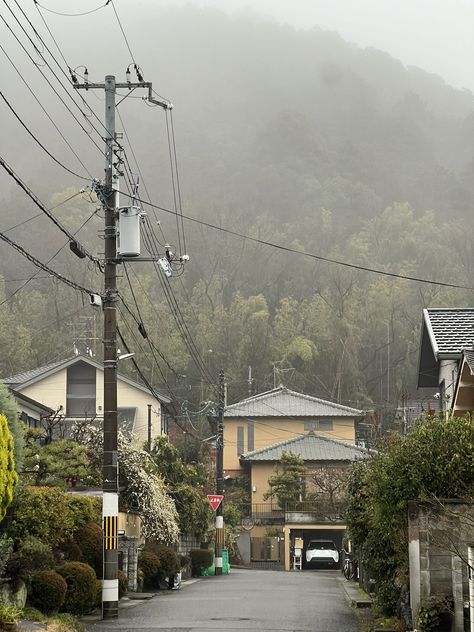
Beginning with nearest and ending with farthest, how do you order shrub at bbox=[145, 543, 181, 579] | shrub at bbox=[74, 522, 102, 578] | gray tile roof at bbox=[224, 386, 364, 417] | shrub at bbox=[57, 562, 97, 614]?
shrub at bbox=[57, 562, 97, 614]
shrub at bbox=[74, 522, 102, 578]
shrub at bbox=[145, 543, 181, 579]
gray tile roof at bbox=[224, 386, 364, 417]

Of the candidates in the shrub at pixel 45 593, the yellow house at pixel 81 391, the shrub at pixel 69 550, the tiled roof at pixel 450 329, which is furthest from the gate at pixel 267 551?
the shrub at pixel 45 593

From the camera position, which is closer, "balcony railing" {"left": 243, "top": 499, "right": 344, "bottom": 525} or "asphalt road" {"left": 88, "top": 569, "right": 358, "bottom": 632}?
"asphalt road" {"left": 88, "top": 569, "right": 358, "bottom": 632}

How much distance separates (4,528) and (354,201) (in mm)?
124491

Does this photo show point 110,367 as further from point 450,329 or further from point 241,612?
point 450,329

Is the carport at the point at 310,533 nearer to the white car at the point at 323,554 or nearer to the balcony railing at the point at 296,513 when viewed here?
the balcony railing at the point at 296,513

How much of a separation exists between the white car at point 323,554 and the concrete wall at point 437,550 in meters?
39.2

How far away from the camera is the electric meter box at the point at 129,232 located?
21719mm

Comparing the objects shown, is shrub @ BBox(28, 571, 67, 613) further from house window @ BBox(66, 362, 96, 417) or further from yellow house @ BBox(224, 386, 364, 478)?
yellow house @ BBox(224, 386, 364, 478)

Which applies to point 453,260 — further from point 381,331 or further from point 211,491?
point 211,491

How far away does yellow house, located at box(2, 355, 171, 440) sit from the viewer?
5831 centimetres

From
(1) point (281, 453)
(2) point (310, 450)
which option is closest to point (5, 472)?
(1) point (281, 453)

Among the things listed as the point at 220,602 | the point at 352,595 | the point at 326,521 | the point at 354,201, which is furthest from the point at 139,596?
the point at 354,201

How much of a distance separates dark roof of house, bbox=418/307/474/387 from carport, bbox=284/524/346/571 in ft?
78.9

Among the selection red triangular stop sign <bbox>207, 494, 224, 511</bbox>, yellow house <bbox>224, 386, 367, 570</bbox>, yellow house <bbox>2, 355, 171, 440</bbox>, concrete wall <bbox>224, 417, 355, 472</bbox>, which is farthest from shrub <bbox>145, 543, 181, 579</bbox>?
concrete wall <bbox>224, 417, 355, 472</bbox>
